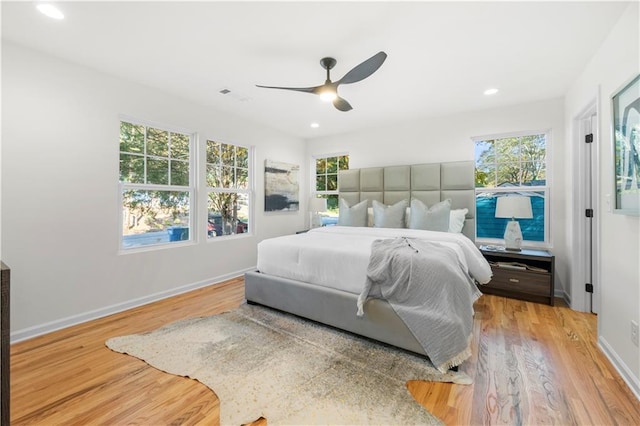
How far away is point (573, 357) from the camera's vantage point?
6.75ft

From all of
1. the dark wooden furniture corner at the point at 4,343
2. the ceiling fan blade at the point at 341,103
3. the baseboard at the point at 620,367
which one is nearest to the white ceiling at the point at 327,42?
the ceiling fan blade at the point at 341,103

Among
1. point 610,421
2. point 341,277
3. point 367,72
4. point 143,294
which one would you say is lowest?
point 610,421

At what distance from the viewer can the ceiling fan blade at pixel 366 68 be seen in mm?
2059

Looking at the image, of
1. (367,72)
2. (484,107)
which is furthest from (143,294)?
(484,107)

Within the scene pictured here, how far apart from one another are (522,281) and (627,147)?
6.28ft

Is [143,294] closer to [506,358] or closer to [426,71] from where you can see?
[506,358]

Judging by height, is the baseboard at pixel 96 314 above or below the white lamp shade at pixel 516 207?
below

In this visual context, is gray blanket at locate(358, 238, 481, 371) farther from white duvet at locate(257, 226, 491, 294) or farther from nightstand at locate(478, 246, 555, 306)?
nightstand at locate(478, 246, 555, 306)

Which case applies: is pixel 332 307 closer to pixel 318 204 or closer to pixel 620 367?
pixel 620 367

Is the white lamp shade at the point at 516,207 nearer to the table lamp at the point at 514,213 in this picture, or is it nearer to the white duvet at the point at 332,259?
the table lamp at the point at 514,213

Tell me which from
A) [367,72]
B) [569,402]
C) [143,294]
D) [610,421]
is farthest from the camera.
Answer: [143,294]

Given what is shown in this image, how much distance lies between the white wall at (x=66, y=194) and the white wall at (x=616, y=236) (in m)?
4.17

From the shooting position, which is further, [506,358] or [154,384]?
[506,358]

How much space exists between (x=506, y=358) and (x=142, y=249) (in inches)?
145
